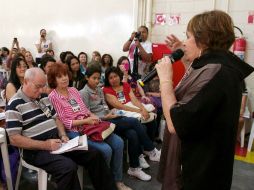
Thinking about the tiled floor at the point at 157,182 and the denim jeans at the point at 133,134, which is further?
the denim jeans at the point at 133,134

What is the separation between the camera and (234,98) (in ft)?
3.23

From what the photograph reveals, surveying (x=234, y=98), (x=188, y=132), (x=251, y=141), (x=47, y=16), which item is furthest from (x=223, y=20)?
(x=47, y=16)

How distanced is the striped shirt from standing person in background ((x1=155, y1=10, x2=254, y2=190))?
1.15 metres

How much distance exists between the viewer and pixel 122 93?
3023 millimetres

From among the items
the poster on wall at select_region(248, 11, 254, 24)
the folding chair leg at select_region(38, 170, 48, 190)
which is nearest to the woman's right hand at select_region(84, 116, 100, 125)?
the folding chair leg at select_region(38, 170, 48, 190)

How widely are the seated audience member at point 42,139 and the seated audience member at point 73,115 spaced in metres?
0.15

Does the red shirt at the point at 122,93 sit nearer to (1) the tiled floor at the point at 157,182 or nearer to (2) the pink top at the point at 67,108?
A: (2) the pink top at the point at 67,108

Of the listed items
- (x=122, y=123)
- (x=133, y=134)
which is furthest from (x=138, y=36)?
(x=133, y=134)

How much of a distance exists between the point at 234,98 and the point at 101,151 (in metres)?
1.35

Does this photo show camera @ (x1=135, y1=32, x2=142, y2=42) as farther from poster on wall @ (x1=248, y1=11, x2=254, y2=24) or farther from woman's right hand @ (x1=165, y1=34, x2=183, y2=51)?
woman's right hand @ (x1=165, y1=34, x2=183, y2=51)

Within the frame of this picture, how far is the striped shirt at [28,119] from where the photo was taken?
181cm

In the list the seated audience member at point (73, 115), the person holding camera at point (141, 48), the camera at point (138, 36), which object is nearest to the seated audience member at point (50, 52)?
the person holding camera at point (141, 48)

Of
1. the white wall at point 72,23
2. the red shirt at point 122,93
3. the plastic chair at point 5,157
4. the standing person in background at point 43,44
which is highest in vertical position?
the white wall at point 72,23

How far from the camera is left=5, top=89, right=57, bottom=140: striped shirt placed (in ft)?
5.93
